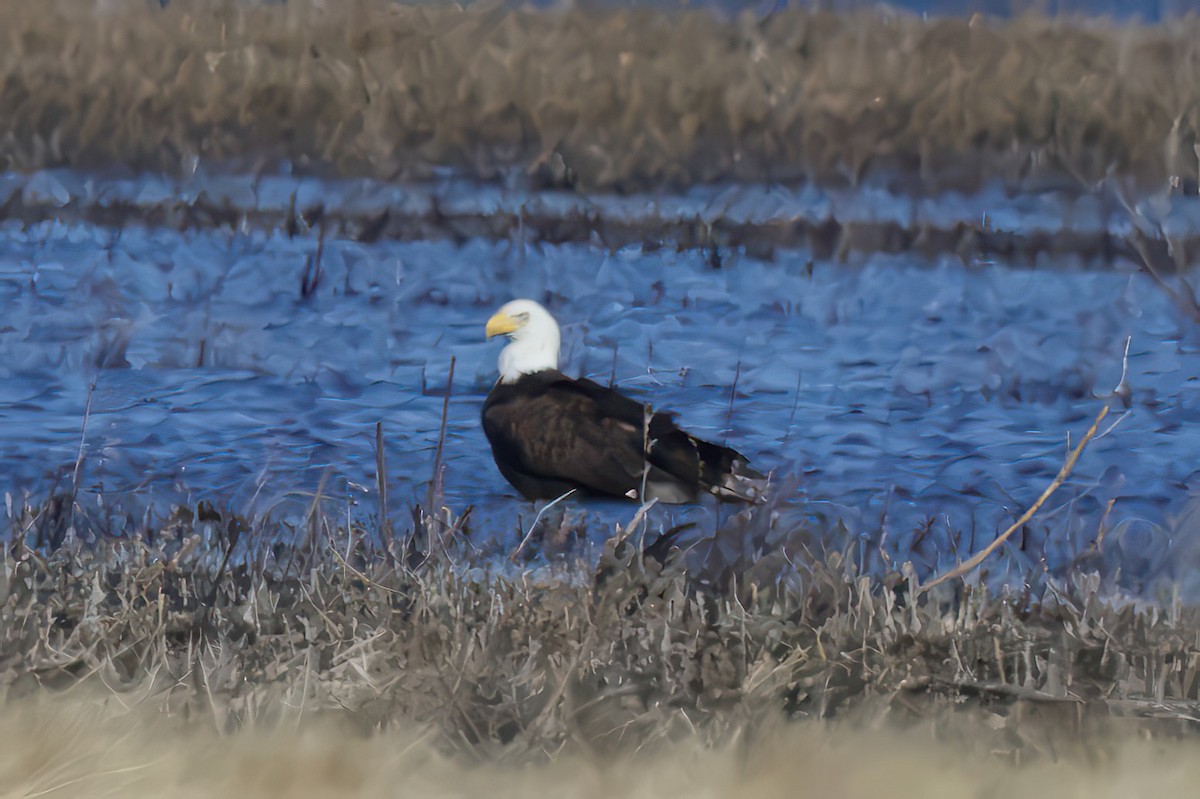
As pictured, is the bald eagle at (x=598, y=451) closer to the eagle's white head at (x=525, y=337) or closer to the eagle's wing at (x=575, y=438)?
the eagle's wing at (x=575, y=438)

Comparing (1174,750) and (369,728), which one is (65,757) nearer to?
(369,728)

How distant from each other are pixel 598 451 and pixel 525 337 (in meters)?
0.93

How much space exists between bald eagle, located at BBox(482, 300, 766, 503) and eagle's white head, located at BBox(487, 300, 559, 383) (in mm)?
437

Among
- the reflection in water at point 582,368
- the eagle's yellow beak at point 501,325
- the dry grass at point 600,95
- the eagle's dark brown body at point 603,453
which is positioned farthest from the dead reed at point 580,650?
the dry grass at point 600,95

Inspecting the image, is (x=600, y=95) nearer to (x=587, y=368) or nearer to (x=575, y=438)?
(x=587, y=368)

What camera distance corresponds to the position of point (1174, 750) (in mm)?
2971

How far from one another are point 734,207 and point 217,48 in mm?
3355

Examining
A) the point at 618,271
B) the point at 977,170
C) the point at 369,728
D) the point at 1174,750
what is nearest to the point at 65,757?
the point at 369,728

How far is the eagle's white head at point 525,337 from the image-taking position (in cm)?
640

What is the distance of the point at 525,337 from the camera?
649 cm

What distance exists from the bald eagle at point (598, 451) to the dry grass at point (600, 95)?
159 inches

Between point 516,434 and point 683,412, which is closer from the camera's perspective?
point 516,434

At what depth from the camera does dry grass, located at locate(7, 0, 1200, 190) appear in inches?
393

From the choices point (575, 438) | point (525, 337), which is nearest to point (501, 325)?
point (525, 337)
